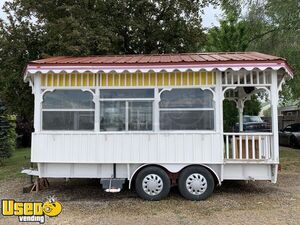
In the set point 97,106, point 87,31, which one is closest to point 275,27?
point 87,31

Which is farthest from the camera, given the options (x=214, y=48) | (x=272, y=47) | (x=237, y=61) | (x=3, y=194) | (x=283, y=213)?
(x=214, y=48)

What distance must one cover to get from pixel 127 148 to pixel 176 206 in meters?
1.67

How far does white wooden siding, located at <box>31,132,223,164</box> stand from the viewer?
774 cm

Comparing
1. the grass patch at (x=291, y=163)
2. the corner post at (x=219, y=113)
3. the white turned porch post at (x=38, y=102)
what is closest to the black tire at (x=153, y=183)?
the corner post at (x=219, y=113)

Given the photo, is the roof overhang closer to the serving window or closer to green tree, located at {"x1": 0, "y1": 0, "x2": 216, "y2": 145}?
the serving window

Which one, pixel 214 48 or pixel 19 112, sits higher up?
pixel 214 48

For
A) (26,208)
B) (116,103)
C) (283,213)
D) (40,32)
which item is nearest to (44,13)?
(40,32)

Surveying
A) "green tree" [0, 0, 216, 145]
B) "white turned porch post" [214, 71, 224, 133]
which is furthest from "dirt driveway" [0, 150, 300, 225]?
"green tree" [0, 0, 216, 145]

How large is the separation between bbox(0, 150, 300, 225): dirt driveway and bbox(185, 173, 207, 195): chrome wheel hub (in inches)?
11.5

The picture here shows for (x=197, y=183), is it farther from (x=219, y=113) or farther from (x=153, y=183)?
(x=219, y=113)

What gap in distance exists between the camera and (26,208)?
713 centimetres

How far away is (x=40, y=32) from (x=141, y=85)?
7197mm

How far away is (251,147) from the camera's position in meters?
7.92

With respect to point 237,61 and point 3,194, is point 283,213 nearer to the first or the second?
point 237,61
